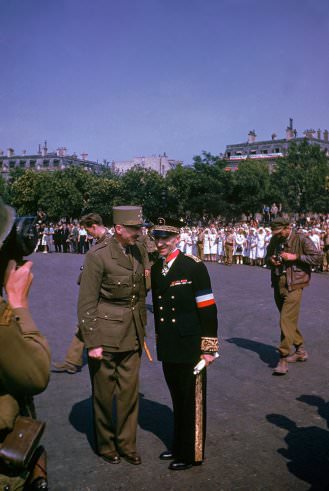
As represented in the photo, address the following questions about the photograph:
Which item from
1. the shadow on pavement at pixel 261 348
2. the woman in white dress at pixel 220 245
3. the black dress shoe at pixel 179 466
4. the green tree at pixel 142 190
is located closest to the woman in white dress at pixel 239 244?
the woman in white dress at pixel 220 245

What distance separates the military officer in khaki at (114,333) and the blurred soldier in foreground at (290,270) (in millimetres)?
3226

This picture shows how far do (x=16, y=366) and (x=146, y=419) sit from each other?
3901 mm

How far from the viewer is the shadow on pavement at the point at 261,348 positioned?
8.18 m

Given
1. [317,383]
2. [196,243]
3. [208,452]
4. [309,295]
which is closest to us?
[208,452]

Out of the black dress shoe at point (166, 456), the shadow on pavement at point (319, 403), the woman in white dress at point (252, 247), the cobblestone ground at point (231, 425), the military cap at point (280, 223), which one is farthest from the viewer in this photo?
the woman in white dress at point (252, 247)

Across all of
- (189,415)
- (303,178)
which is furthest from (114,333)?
(303,178)

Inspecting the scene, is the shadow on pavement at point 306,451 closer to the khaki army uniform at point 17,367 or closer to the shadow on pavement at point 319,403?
the shadow on pavement at point 319,403

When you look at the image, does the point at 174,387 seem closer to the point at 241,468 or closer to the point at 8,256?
the point at 241,468

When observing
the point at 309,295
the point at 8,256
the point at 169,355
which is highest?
the point at 8,256

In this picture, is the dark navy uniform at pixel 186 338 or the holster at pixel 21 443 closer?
the holster at pixel 21 443

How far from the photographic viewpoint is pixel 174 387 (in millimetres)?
4875

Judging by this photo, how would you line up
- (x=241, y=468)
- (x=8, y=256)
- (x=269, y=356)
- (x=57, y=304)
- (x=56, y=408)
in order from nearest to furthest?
(x=8, y=256) < (x=241, y=468) < (x=56, y=408) < (x=269, y=356) < (x=57, y=304)

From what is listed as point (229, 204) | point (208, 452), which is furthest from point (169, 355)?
point (229, 204)

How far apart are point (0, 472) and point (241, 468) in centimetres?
281
